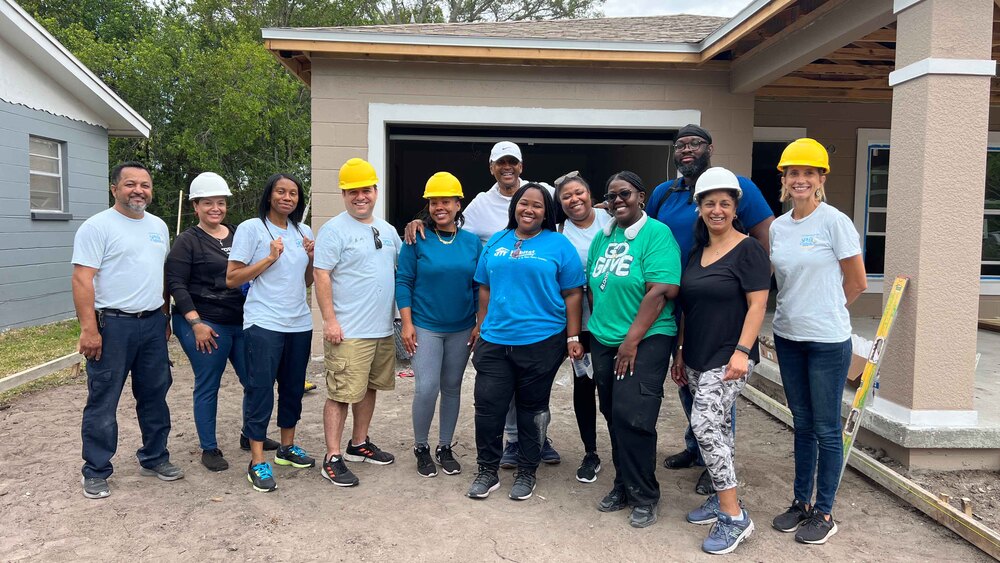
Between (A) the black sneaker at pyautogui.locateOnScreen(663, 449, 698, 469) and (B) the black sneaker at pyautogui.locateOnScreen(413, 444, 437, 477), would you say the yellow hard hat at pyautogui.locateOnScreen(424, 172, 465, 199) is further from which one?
(A) the black sneaker at pyautogui.locateOnScreen(663, 449, 698, 469)

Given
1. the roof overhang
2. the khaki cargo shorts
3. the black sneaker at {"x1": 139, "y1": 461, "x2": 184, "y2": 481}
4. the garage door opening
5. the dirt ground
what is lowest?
the dirt ground

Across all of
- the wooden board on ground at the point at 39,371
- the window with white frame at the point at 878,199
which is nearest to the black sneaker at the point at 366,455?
the wooden board on ground at the point at 39,371

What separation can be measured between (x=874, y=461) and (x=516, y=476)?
213 cm

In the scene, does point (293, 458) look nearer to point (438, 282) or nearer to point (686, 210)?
point (438, 282)

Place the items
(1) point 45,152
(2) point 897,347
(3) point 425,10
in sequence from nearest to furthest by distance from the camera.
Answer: (2) point 897,347, (1) point 45,152, (3) point 425,10

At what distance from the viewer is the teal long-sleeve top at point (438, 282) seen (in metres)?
3.89

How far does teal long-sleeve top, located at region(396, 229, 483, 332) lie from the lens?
12.8 ft

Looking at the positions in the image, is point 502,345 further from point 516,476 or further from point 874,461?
point 874,461

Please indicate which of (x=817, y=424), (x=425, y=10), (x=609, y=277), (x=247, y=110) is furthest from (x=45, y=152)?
(x=425, y=10)

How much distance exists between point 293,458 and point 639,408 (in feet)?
7.29

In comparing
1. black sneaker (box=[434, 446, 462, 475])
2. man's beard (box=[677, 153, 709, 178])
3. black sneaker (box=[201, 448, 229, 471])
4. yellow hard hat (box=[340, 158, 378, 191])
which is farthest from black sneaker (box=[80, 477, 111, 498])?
man's beard (box=[677, 153, 709, 178])

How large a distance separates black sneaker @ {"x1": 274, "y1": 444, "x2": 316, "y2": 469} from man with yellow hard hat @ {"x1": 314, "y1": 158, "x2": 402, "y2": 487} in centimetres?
31

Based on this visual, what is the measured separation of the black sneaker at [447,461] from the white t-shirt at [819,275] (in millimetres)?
2064

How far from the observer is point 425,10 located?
1061 inches
